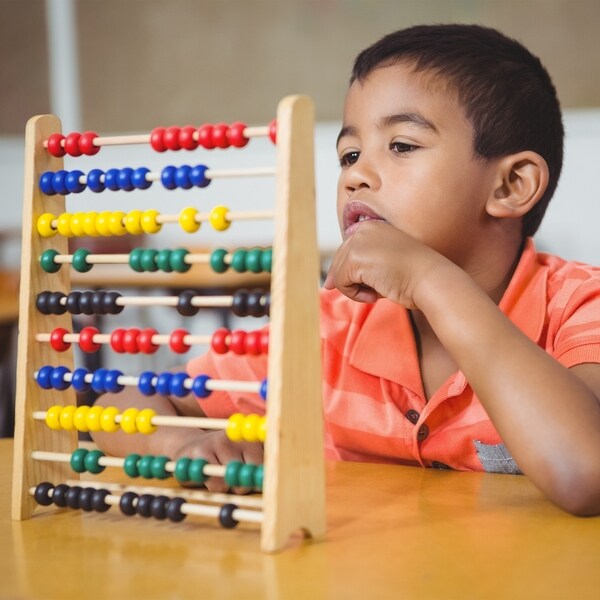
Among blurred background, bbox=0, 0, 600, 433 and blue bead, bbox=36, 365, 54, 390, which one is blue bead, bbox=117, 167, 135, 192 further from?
blurred background, bbox=0, 0, 600, 433

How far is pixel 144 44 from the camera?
5410 millimetres

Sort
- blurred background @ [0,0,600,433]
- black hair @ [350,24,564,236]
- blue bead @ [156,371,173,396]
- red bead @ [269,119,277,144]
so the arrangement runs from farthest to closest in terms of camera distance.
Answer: blurred background @ [0,0,600,433] → black hair @ [350,24,564,236] → blue bead @ [156,371,173,396] → red bead @ [269,119,277,144]

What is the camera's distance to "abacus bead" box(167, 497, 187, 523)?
0.84m

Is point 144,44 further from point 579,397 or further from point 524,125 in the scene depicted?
point 579,397

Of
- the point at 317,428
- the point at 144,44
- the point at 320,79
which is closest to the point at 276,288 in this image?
the point at 317,428

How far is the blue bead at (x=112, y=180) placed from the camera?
948 mm

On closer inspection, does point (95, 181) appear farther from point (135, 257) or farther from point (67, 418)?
point (67, 418)

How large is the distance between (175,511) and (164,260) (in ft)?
0.82

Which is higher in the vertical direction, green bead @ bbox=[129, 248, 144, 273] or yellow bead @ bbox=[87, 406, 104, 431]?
green bead @ bbox=[129, 248, 144, 273]

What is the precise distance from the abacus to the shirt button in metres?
0.42

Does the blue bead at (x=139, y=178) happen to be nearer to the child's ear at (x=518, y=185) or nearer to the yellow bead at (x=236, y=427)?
the yellow bead at (x=236, y=427)

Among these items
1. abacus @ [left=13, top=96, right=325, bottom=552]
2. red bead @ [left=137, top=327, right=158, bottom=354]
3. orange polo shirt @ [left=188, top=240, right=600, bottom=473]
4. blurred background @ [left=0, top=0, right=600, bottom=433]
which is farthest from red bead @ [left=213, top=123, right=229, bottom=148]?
blurred background @ [left=0, top=0, right=600, bottom=433]

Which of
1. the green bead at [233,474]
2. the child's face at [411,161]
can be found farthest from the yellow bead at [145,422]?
the child's face at [411,161]

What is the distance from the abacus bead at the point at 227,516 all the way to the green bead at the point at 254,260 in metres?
0.22
